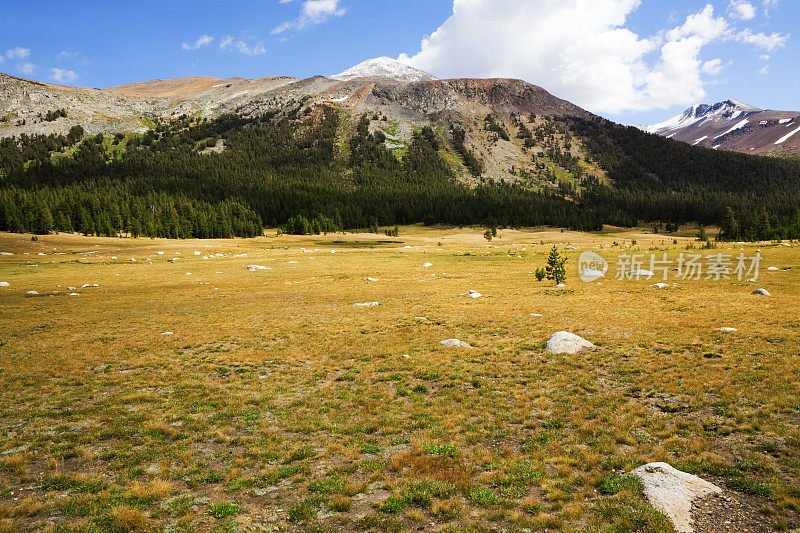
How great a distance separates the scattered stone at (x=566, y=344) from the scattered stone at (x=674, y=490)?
1115 cm

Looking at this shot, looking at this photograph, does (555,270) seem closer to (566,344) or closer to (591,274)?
(591,274)

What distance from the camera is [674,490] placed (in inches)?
337

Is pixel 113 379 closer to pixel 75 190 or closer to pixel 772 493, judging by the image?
pixel 772 493

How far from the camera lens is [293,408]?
1491 centimetres

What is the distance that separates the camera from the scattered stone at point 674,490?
7.83 metres

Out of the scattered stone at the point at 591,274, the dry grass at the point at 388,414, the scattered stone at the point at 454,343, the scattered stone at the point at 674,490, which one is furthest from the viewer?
the scattered stone at the point at 591,274

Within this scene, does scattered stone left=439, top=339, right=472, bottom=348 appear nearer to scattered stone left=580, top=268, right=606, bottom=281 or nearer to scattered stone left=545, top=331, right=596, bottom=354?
scattered stone left=545, top=331, right=596, bottom=354

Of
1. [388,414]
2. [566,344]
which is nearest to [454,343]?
[566,344]

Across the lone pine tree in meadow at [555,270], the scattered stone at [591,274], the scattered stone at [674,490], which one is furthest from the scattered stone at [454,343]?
the scattered stone at [591,274]

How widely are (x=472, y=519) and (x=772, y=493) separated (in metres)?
7.17

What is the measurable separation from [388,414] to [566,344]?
12249 mm

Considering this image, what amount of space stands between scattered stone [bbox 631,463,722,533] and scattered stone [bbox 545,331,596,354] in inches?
439

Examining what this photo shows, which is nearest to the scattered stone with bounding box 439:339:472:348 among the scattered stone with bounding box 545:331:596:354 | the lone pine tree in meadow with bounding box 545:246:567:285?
the scattered stone with bounding box 545:331:596:354

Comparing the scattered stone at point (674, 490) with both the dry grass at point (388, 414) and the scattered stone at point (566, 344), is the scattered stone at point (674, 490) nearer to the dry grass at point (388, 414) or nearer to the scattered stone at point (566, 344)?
the dry grass at point (388, 414)
